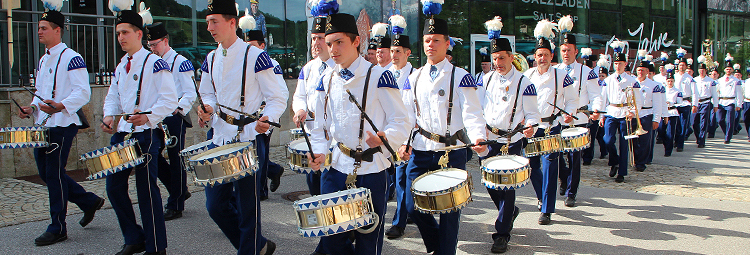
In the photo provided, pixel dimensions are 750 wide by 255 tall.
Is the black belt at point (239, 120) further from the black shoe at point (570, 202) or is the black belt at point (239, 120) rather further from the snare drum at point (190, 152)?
the black shoe at point (570, 202)

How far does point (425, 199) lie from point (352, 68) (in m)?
1.01

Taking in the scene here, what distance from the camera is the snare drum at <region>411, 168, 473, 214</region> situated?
390 centimetres

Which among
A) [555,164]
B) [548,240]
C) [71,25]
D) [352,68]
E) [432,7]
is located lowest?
[548,240]

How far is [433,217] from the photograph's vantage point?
14.8 ft

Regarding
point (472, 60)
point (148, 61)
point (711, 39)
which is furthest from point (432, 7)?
point (711, 39)

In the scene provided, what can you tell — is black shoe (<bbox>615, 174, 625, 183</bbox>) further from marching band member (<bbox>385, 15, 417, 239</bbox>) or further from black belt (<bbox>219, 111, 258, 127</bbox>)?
black belt (<bbox>219, 111, 258, 127</bbox>)

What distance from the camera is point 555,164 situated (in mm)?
6359

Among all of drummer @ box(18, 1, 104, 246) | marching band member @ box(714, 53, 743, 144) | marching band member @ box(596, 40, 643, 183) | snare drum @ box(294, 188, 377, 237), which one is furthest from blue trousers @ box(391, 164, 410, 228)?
marching band member @ box(714, 53, 743, 144)

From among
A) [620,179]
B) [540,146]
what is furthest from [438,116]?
[620,179]

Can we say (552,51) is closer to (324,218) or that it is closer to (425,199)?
(425,199)

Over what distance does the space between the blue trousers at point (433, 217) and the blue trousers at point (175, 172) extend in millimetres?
2773

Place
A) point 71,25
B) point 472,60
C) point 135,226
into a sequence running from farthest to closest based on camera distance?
1. point 472,60
2. point 71,25
3. point 135,226

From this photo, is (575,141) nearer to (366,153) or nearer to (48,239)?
(366,153)

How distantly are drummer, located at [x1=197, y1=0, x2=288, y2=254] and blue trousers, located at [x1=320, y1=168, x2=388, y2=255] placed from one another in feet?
2.26
